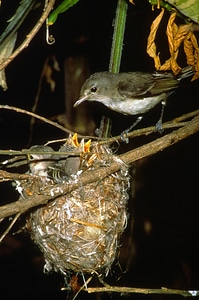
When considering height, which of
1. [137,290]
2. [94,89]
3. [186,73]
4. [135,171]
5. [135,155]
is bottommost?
[137,290]

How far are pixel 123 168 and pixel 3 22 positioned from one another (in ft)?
6.63

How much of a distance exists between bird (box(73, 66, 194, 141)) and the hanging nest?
41.4 inches

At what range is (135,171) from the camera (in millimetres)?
5863

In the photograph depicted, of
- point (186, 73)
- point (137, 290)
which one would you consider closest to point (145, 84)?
point (186, 73)

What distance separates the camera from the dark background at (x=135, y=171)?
5.99m

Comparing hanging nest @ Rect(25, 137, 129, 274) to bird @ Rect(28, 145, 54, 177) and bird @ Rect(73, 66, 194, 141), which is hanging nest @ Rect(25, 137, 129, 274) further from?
bird @ Rect(73, 66, 194, 141)

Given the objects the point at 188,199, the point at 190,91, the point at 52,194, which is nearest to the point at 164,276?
the point at 188,199

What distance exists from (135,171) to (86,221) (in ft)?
6.52

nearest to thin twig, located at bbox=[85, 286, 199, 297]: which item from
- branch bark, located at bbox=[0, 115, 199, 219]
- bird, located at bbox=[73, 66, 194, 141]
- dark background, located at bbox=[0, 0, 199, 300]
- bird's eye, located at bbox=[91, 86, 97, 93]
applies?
branch bark, located at bbox=[0, 115, 199, 219]

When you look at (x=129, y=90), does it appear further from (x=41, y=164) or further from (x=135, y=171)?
(x=41, y=164)

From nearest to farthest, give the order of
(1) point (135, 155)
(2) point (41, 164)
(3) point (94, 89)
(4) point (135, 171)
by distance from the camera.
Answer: (1) point (135, 155) → (2) point (41, 164) → (3) point (94, 89) → (4) point (135, 171)

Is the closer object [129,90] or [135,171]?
[129,90]

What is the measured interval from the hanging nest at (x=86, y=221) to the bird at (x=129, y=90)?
105cm

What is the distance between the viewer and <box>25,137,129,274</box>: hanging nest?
3.96 metres
